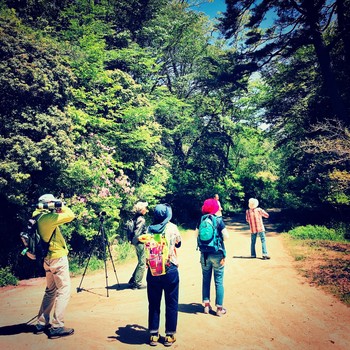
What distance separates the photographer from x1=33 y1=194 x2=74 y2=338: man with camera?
13.6 feet

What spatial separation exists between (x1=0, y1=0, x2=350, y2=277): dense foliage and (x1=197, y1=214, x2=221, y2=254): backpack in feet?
18.8

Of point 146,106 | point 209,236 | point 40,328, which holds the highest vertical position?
point 146,106

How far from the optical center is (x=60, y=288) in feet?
13.8

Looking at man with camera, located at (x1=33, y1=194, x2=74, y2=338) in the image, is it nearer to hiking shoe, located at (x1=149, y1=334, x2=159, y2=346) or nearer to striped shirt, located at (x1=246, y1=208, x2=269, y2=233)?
hiking shoe, located at (x1=149, y1=334, x2=159, y2=346)

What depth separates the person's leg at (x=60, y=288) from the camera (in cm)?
412

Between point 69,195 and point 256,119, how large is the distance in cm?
1518

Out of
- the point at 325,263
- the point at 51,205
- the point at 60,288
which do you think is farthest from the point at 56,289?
the point at 325,263

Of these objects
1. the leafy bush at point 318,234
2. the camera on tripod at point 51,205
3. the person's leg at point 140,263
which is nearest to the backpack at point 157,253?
the camera on tripod at point 51,205

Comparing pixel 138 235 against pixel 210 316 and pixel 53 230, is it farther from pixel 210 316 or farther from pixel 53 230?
pixel 210 316

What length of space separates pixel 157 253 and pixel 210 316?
1.96 meters

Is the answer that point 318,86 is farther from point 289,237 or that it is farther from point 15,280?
point 15,280

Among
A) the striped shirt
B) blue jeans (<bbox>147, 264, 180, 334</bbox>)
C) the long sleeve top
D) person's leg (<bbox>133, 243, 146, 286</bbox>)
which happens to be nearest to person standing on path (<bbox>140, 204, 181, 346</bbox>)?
blue jeans (<bbox>147, 264, 180, 334</bbox>)

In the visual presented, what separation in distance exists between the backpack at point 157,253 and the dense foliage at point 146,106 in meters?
5.70

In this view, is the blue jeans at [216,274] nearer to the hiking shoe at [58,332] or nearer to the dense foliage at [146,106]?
the hiking shoe at [58,332]
